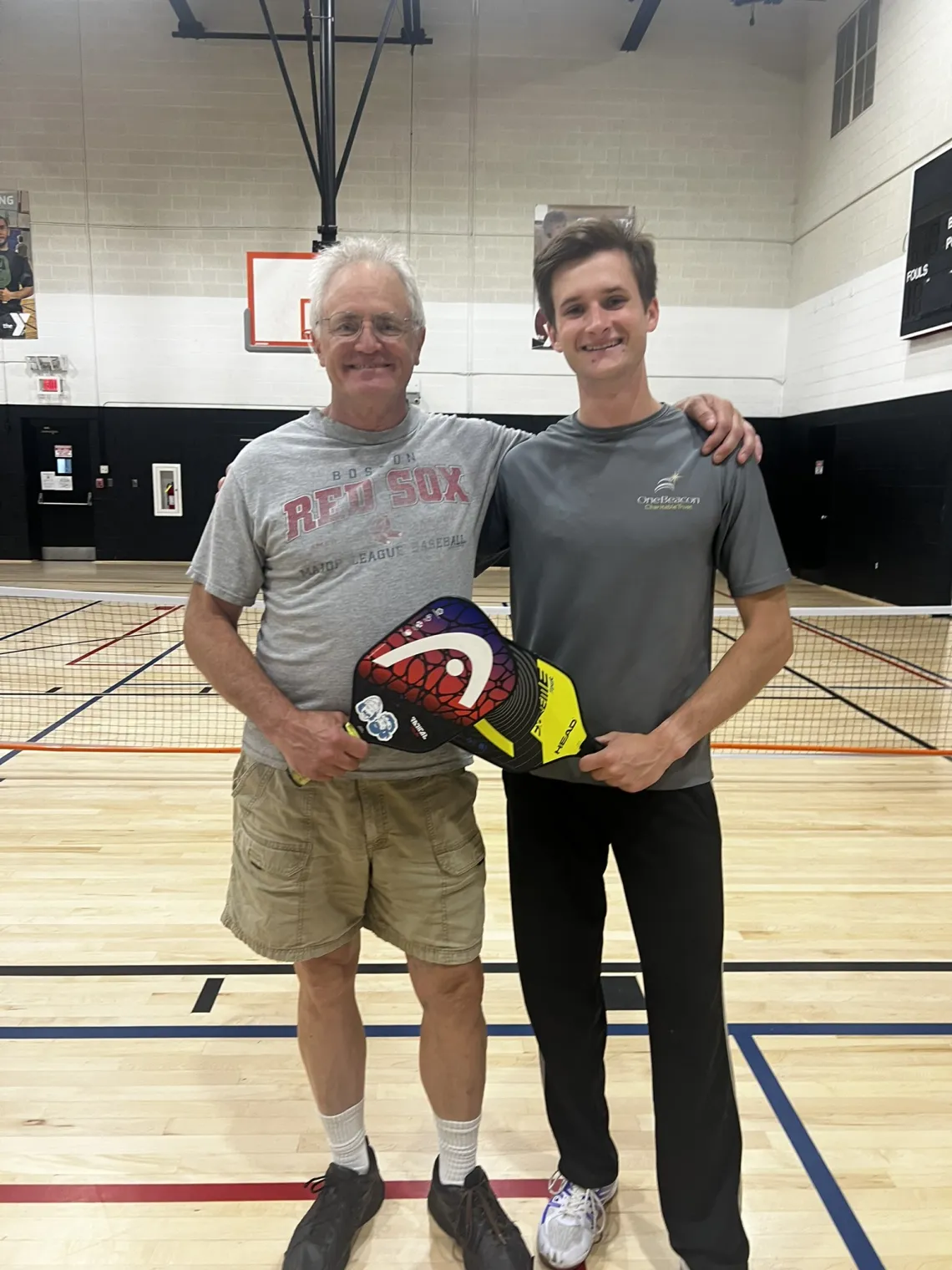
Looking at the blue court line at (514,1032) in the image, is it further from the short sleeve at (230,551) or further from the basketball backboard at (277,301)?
the basketball backboard at (277,301)

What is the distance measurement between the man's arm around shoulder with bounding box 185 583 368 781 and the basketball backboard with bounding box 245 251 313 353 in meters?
9.00

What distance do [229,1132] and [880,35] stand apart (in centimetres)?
1312

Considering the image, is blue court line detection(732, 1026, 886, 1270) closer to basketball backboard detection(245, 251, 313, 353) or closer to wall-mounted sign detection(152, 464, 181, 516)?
basketball backboard detection(245, 251, 313, 353)

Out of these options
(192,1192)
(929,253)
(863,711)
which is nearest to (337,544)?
(192,1192)

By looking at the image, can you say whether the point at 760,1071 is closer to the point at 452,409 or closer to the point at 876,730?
the point at 876,730

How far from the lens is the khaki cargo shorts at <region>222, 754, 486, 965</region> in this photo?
1609 millimetres

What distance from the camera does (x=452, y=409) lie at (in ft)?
43.2

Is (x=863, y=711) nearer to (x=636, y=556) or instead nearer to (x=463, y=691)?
(x=636, y=556)

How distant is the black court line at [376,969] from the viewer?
8.94 ft

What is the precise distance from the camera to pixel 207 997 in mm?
2617

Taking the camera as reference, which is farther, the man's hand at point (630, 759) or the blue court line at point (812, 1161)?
the blue court line at point (812, 1161)

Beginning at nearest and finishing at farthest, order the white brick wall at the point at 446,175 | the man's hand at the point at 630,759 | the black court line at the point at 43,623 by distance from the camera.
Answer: the man's hand at the point at 630,759 → the black court line at the point at 43,623 → the white brick wall at the point at 446,175

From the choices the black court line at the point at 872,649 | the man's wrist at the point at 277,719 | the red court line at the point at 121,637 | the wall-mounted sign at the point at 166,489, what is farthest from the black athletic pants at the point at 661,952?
the wall-mounted sign at the point at 166,489

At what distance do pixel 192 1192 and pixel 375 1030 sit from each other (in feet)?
2.20
